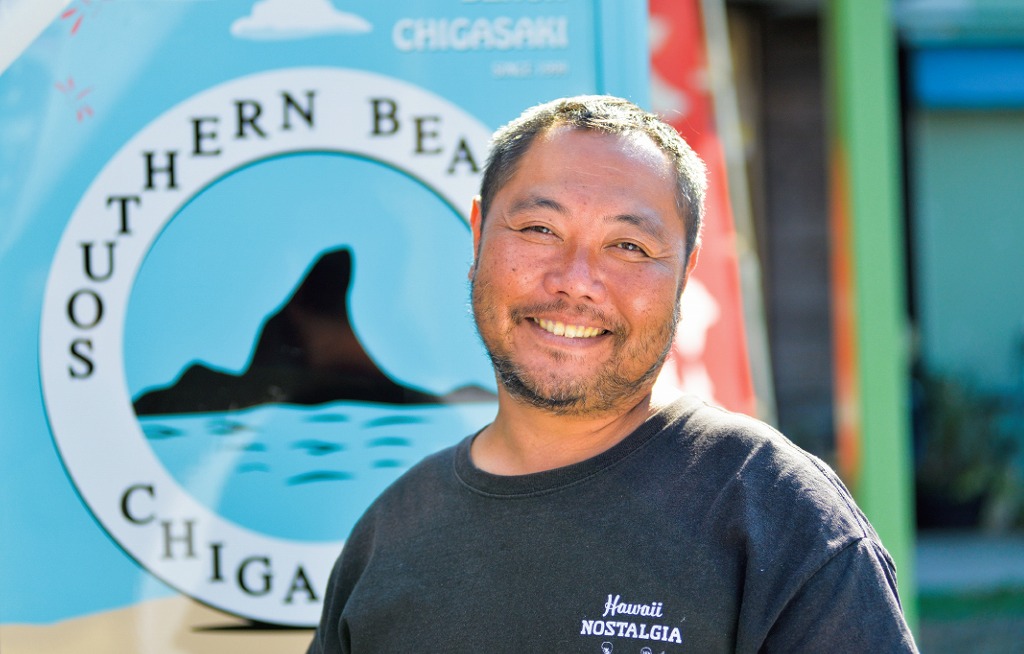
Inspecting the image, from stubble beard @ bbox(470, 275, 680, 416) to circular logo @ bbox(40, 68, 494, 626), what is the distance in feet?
1.19

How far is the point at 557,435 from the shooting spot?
4.91 ft

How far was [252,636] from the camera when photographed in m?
1.82

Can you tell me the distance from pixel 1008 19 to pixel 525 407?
5568 millimetres

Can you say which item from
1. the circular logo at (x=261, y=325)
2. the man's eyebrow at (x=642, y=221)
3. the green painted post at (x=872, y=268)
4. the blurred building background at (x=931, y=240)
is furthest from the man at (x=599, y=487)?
the blurred building background at (x=931, y=240)

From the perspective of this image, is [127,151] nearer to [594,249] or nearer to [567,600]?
[594,249]

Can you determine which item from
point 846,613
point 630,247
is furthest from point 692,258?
point 846,613

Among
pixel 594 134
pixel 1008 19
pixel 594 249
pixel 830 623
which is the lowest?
pixel 830 623

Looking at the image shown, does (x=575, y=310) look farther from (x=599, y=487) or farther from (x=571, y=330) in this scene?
(x=599, y=487)

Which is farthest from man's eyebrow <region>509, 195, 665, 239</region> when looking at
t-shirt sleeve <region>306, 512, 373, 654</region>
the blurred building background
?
the blurred building background

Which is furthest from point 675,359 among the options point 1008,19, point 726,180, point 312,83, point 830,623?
point 1008,19

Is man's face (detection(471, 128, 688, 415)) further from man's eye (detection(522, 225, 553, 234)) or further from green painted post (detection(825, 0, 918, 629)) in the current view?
green painted post (detection(825, 0, 918, 629))

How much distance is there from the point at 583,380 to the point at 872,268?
1283 millimetres

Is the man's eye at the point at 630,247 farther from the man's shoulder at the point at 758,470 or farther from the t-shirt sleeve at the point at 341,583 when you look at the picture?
the t-shirt sleeve at the point at 341,583

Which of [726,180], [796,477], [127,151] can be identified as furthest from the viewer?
[726,180]
